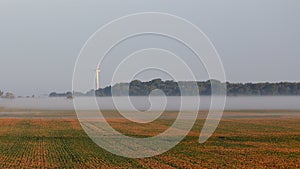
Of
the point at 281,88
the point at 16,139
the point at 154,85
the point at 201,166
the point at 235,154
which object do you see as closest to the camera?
the point at 201,166

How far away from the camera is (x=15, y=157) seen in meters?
25.6

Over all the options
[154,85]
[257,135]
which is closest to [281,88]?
[154,85]

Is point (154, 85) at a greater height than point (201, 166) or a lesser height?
greater

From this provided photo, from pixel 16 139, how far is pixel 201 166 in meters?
18.4

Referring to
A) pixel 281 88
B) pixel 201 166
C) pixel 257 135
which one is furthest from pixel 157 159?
pixel 281 88

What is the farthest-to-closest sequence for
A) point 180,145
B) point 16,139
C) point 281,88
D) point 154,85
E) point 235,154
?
point 281,88 → point 154,85 → point 16,139 → point 180,145 → point 235,154

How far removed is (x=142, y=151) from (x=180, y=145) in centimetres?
411

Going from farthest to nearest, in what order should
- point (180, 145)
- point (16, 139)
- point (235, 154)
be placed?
point (16, 139), point (180, 145), point (235, 154)

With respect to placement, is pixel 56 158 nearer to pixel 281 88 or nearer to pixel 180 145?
pixel 180 145

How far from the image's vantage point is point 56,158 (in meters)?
24.8

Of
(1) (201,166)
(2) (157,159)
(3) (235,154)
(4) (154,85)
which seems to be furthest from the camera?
(4) (154,85)

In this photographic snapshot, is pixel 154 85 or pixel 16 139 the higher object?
pixel 154 85

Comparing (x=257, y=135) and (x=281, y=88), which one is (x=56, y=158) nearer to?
(x=257, y=135)

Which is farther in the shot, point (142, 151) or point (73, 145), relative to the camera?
point (73, 145)
